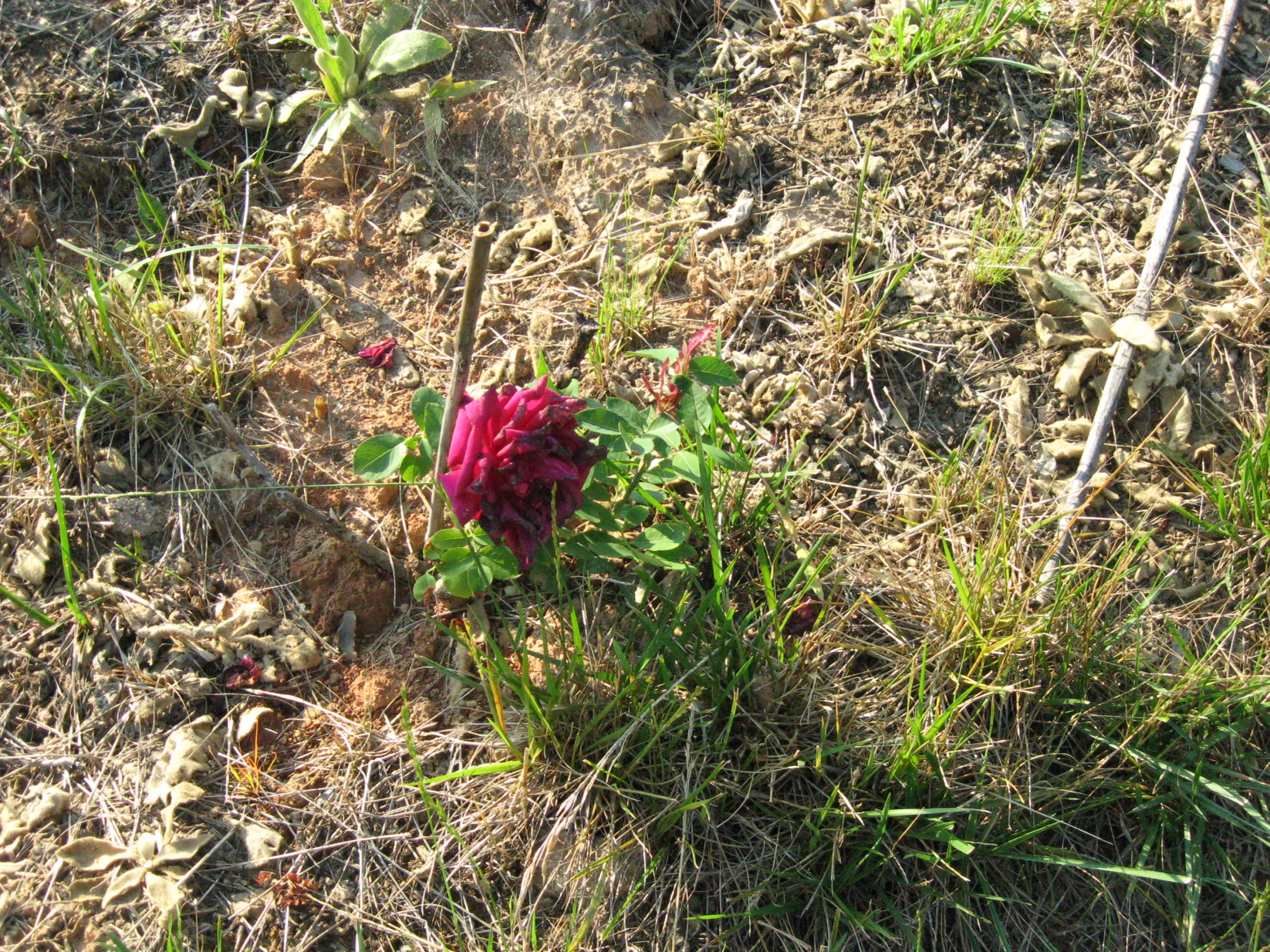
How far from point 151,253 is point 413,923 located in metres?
1.91

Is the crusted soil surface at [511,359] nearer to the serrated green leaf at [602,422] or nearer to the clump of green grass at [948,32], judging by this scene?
the clump of green grass at [948,32]

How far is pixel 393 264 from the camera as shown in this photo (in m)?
2.54

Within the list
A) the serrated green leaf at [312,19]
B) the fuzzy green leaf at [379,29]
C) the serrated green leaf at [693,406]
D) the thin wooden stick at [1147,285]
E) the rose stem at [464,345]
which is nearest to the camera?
the rose stem at [464,345]

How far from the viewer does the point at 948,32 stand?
2.65m

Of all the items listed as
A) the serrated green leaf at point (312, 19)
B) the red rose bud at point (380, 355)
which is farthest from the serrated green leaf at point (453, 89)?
the red rose bud at point (380, 355)

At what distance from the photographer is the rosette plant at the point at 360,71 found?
2467 mm

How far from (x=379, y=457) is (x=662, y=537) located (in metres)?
0.60

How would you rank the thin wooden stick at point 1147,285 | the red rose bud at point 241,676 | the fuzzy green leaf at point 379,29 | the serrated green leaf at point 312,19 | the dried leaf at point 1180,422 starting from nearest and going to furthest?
1. the red rose bud at point 241,676
2. the thin wooden stick at point 1147,285
3. the dried leaf at point 1180,422
4. the serrated green leaf at point 312,19
5. the fuzzy green leaf at point 379,29

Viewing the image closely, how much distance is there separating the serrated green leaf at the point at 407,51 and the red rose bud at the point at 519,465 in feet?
4.22

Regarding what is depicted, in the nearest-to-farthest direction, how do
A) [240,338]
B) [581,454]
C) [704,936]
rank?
1. [581,454]
2. [704,936]
3. [240,338]

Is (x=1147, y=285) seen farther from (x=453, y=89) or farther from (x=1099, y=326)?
(x=453, y=89)

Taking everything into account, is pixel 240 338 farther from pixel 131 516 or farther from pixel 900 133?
pixel 900 133

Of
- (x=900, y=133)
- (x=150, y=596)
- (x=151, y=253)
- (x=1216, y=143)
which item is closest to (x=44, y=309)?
(x=151, y=253)

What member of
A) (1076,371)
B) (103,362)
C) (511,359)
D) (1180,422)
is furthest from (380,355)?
(1180,422)
